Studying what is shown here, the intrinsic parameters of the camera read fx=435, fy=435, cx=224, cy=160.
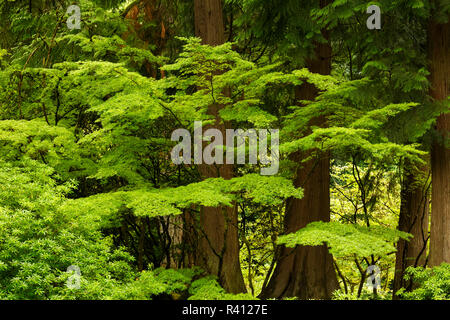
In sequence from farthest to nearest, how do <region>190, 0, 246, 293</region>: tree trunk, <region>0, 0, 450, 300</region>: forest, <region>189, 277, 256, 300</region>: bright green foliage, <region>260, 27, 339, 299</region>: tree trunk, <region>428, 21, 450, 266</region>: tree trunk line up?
<region>260, 27, 339, 299</region>: tree trunk, <region>190, 0, 246, 293</region>: tree trunk, <region>428, 21, 450, 266</region>: tree trunk, <region>189, 277, 256, 300</region>: bright green foliage, <region>0, 0, 450, 300</region>: forest

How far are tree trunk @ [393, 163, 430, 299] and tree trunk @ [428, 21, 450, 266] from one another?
225 cm

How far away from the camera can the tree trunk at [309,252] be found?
25.7 ft

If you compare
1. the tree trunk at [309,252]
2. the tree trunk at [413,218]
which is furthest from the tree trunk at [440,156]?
the tree trunk at [413,218]

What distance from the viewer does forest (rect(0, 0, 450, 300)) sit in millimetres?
5148

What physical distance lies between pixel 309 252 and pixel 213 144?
2.73 meters

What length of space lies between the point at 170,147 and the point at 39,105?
287cm

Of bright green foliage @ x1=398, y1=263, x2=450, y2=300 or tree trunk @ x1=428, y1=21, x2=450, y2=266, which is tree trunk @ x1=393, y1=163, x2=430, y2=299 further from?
bright green foliage @ x1=398, y1=263, x2=450, y2=300

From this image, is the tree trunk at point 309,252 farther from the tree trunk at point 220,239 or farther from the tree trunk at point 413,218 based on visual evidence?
the tree trunk at point 413,218

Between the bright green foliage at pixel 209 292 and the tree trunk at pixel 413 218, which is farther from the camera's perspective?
the tree trunk at pixel 413 218

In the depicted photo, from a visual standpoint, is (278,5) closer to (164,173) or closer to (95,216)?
(164,173)

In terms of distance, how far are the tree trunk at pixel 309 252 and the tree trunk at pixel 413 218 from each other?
2.53 meters

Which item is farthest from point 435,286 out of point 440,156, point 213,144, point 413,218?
point 413,218

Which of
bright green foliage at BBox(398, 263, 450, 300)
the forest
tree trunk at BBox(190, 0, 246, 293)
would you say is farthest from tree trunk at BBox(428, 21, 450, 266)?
tree trunk at BBox(190, 0, 246, 293)
